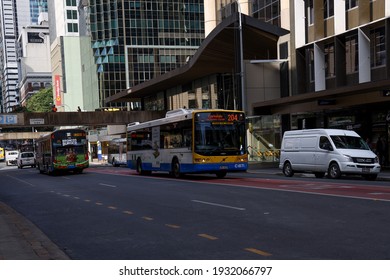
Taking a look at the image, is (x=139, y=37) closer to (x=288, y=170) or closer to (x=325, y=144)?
(x=288, y=170)

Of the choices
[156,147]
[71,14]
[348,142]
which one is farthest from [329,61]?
[71,14]

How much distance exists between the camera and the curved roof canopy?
35719 millimetres

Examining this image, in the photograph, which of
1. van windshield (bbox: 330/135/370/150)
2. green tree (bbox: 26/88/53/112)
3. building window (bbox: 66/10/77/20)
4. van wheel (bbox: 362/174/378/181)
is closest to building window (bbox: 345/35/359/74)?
van windshield (bbox: 330/135/370/150)

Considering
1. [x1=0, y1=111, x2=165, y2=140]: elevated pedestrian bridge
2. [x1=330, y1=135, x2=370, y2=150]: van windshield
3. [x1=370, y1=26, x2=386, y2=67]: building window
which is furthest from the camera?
[x1=0, y1=111, x2=165, y2=140]: elevated pedestrian bridge

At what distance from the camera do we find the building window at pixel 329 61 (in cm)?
3266

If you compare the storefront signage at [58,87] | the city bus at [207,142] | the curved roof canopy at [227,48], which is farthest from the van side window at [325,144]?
the storefront signage at [58,87]

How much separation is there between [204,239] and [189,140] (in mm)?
14466

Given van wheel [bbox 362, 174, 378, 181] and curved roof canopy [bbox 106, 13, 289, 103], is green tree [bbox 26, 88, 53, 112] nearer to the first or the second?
curved roof canopy [bbox 106, 13, 289, 103]

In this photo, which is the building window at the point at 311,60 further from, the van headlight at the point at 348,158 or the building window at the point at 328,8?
the van headlight at the point at 348,158

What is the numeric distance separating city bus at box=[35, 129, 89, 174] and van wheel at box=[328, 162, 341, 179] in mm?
19073

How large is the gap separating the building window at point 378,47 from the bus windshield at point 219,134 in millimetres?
10422

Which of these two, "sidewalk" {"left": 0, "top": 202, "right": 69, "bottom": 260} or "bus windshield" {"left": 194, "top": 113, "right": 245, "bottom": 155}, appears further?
"bus windshield" {"left": 194, "top": 113, "right": 245, "bottom": 155}

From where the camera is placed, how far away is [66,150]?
115ft

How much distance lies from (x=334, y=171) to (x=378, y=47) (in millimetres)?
10352
